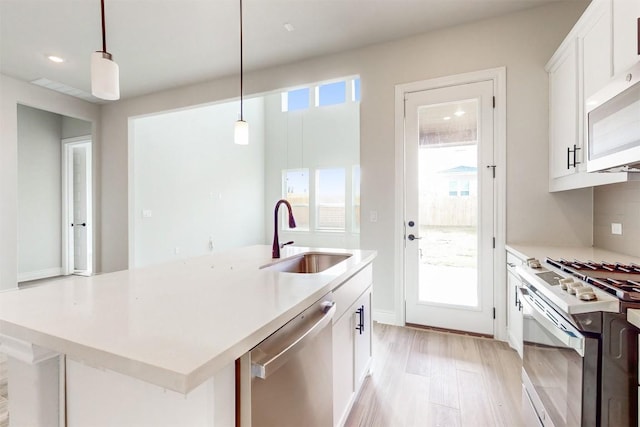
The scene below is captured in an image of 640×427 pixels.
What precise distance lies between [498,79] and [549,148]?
0.78 m

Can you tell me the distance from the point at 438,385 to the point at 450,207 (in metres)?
1.60

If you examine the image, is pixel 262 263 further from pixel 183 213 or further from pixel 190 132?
pixel 190 132

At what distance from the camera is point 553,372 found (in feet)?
4.54

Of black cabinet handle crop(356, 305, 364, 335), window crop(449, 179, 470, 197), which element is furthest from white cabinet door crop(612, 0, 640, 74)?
black cabinet handle crop(356, 305, 364, 335)

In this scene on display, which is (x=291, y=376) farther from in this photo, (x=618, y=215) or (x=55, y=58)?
(x=55, y=58)

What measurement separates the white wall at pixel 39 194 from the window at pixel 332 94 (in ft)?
17.2

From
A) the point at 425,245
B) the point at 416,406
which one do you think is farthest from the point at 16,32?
the point at 416,406

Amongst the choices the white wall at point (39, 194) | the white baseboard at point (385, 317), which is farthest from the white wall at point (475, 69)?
the white wall at point (39, 194)

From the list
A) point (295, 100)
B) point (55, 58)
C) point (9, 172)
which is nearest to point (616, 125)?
point (55, 58)

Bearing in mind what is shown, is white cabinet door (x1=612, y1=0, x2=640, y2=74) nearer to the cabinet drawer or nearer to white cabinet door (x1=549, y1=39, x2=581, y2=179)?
white cabinet door (x1=549, y1=39, x2=581, y2=179)

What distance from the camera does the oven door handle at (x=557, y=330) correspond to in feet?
3.73

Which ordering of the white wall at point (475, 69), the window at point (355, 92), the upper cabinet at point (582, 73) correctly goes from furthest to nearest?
1. the window at point (355, 92)
2. the white wall at point (475, 69)
3. the upper cabinet at point (582, 73)

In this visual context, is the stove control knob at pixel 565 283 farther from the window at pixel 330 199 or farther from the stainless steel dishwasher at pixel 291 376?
the window at pixel 330 199

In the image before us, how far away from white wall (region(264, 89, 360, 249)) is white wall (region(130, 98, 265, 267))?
0.46m
